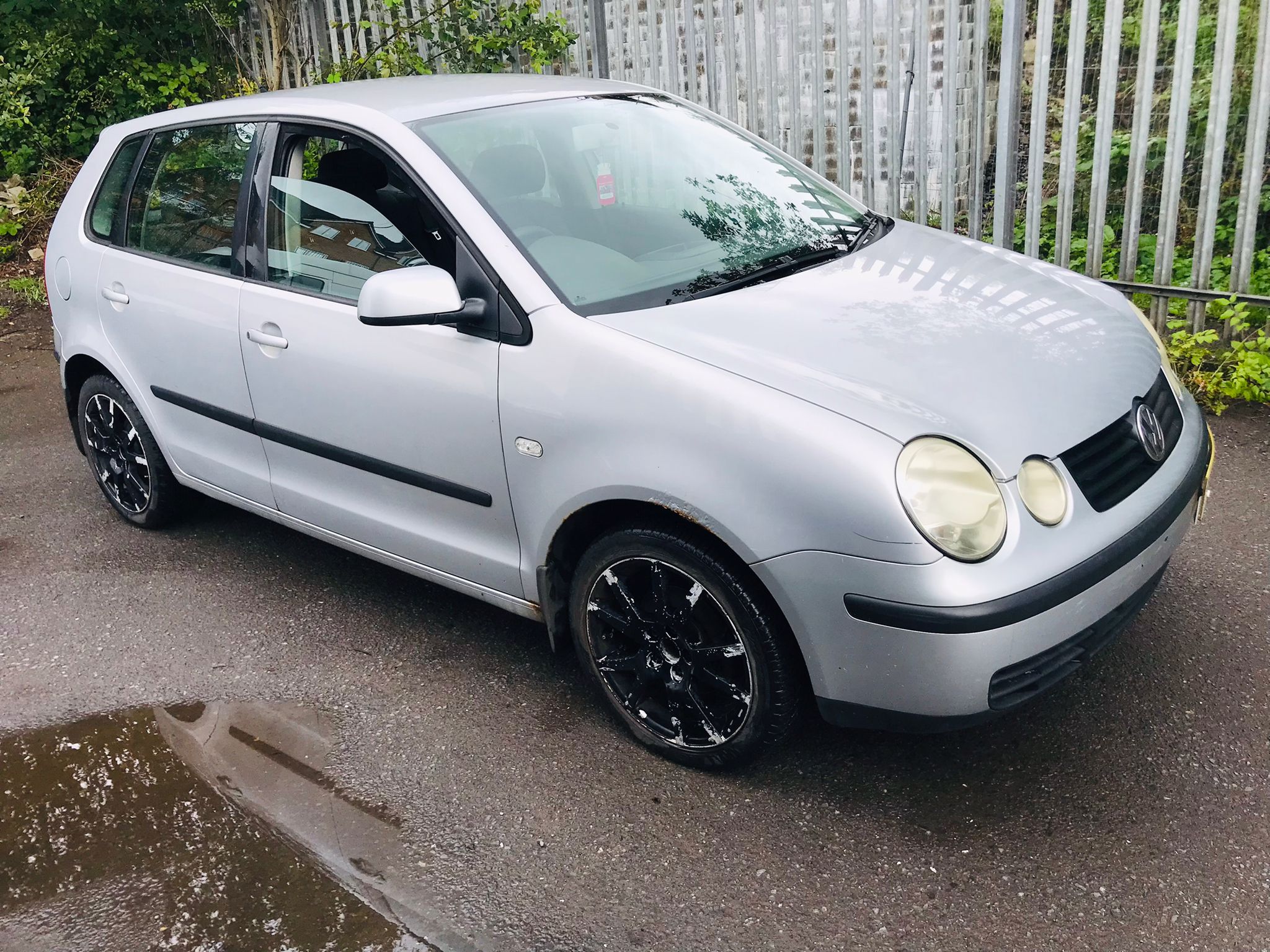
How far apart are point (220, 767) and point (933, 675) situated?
199 cm

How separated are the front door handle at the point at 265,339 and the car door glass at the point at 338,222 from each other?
17cm

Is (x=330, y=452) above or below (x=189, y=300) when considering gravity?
below

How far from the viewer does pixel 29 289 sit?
8.72 metres

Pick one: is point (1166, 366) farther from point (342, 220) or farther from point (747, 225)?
point (342, 220)

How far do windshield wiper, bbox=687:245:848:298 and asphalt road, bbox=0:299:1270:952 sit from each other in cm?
124

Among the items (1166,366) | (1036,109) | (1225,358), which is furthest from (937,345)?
(1036,109)

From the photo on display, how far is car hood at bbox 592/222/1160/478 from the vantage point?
8.30 feet

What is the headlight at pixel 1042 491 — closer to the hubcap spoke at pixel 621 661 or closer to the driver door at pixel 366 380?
the hubcap spoke at pixel 621 661

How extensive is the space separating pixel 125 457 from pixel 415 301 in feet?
7.63

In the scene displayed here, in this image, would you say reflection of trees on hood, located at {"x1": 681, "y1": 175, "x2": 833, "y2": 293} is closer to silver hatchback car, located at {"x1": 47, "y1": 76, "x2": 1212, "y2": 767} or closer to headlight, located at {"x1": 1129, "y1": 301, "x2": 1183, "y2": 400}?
silver hatchback car, located at {"x1": 47, "y1": 76, "x2": 1212, "y2": 767}

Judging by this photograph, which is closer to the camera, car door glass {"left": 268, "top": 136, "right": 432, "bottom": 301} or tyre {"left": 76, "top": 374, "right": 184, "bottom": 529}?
car door glass {"left": 268, "top": 136, "right": 432, "bottom": 301}

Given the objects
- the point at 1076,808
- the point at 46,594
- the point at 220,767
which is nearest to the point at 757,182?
the point at 1076,808

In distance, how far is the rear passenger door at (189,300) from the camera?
3.76 m

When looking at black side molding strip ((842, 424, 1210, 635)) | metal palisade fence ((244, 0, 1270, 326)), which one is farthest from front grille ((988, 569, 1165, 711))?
metal palisade fence ((244, 0, 1270, 326))
